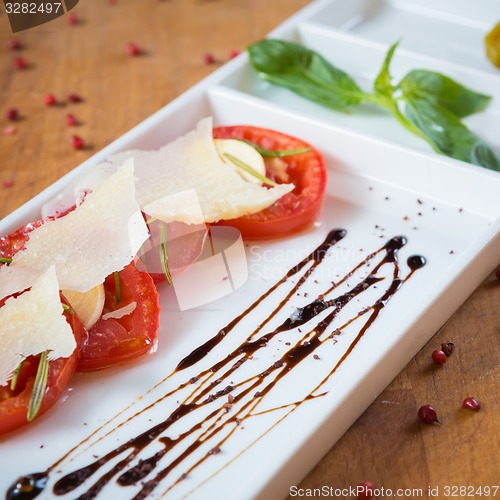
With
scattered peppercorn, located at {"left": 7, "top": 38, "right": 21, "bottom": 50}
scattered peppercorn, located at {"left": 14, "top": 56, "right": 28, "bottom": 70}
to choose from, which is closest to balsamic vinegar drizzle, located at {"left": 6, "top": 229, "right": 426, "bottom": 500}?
scattered peppercorn, located at {"left": 14, "top": 56, "right": 28, "bottom": 70}

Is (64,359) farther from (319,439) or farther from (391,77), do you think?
(391,77)

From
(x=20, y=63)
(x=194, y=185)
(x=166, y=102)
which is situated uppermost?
(x=194, y=185)

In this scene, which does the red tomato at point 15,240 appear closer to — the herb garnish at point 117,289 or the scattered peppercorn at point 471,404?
the herb garnish at point 117,289

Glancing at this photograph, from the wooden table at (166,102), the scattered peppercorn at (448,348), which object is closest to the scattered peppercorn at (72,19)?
the wooden table at (166,102)

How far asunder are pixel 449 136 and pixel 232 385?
138 cm

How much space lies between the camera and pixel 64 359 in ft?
7.32

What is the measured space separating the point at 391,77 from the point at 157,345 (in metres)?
1.66

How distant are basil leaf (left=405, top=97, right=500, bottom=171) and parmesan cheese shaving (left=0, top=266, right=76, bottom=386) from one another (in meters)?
1.60

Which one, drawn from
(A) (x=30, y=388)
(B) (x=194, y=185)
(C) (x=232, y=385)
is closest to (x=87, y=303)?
(A) (x=30, y=388)

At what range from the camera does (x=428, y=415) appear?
224cm

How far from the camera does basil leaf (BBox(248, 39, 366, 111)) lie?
343 centimetres

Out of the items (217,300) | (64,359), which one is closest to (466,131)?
(217,300)

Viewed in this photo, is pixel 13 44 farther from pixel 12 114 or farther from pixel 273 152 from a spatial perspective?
pixel 273 152

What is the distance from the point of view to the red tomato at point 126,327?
2.35 meters
